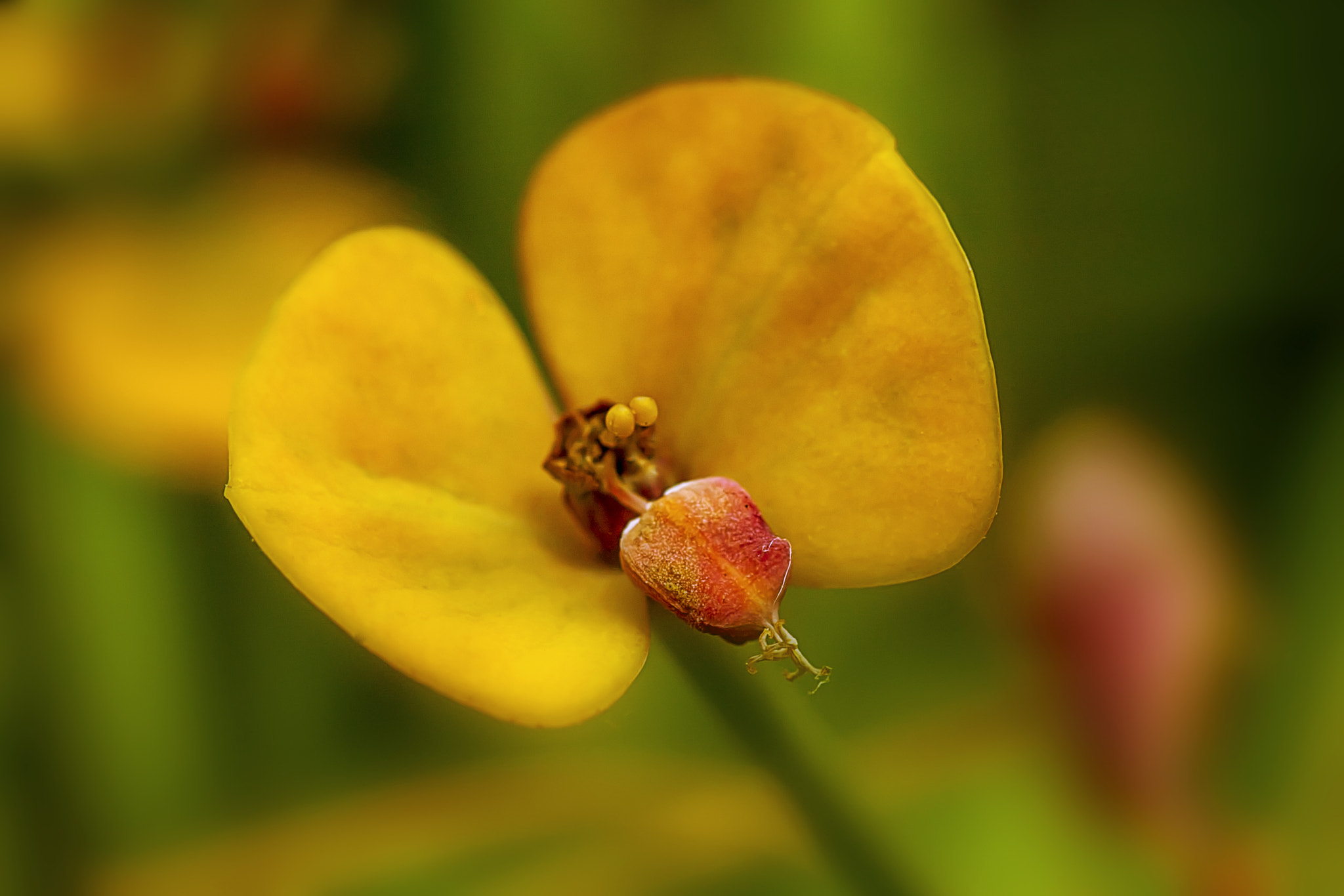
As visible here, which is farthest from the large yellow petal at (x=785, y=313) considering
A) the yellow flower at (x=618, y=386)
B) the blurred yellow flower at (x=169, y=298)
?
the blurred yellow flower at (x=169, y=298)

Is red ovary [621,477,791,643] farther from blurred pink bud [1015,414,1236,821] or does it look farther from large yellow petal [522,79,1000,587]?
blurred pink bud [1015,414,1236,821]

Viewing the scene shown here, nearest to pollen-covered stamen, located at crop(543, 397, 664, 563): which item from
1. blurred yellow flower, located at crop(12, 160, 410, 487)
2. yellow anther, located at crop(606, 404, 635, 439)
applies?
yellow anther, located at crop(606, 404, 635, 439)

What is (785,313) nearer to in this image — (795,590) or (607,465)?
(607,465)

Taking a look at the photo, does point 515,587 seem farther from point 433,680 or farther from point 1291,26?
point 1291,26

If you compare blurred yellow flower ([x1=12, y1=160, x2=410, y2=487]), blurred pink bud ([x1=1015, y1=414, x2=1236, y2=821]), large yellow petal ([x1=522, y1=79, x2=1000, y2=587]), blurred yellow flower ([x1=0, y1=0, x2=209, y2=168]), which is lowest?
blurred pink bud ([x1=1015, y1=414, x2=1236, y2=821])

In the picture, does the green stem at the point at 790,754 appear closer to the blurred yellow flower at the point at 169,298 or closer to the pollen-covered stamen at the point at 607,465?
the pollen-covered stamen at the point at 607,465

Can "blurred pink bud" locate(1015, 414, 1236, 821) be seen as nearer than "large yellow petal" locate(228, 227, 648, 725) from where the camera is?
No

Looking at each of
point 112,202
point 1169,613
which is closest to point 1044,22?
point 1169,613
